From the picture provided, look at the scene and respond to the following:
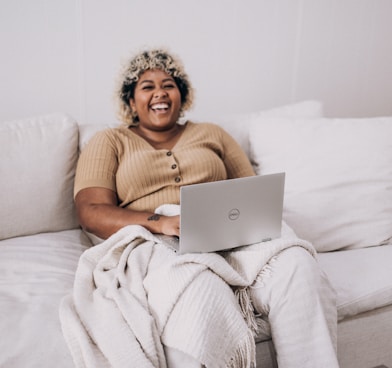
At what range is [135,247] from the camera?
1.39m

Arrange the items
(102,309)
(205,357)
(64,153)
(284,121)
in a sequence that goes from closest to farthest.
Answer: (205,357)
(102,309)
(64,153)
(284,121)

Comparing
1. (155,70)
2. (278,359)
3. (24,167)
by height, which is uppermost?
(155,70)

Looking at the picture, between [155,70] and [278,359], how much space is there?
1098mm

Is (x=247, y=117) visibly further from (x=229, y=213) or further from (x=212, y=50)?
(x=229, y=213)

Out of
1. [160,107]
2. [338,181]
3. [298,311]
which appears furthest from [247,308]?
[160,107]

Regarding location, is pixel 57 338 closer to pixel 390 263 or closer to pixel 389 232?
pixel 390 263

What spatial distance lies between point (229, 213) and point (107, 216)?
0.47 metres

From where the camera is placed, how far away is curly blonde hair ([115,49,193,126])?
1.81 metres

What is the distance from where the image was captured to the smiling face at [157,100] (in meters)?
1.78

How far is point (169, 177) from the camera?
1.68 m

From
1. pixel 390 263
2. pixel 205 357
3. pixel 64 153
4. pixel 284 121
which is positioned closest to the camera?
pixel 205 357

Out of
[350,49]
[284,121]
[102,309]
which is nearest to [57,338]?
[102,309]

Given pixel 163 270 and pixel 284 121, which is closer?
pixel 163 270

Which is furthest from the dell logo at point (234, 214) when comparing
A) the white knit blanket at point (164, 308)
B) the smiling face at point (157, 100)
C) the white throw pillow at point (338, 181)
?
the smiling face at point (157, 100)
